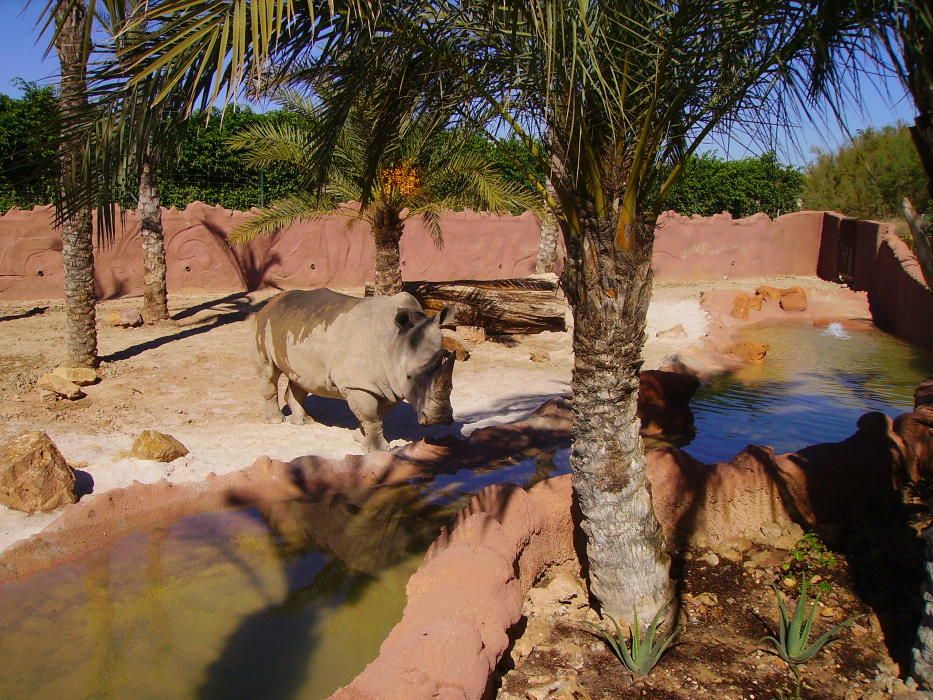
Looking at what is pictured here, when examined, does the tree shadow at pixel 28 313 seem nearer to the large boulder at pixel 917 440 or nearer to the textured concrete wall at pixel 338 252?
the textured concrete wall at pixel 338 252

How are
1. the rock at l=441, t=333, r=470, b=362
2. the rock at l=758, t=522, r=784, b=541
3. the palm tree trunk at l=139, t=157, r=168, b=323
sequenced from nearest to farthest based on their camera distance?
the rock at l=758, t=522, r=784, b=541
the rock at l=441, t=333, r=470, b=362
the palm tree trunk at l=139, t=157, r=168, b=323

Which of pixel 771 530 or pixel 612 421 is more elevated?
pixel 612 421

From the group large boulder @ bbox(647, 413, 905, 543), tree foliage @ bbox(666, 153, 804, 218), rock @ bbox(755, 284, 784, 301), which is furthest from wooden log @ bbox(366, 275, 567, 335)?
tree foliage @ bbox(666, 153, 804, 218)

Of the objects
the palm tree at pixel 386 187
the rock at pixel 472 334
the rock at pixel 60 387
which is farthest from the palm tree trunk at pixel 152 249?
the rock at pixel 472 334

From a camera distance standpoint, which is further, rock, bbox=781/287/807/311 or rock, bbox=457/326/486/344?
rock, bbox=781/287/807/311

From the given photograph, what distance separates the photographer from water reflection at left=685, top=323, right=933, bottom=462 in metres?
7.76

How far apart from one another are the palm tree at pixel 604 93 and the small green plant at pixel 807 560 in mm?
937

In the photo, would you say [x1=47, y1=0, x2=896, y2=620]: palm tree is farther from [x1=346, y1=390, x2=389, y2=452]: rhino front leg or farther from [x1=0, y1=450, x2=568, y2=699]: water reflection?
[x1=346, y1=390, x2=389, y2=452]: rhino front leg

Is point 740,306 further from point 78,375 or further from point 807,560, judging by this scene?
point 78,375

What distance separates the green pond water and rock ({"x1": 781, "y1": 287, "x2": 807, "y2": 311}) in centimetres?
1125

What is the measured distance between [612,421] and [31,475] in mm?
3873

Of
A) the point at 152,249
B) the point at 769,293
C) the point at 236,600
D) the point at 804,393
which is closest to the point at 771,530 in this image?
the point at 236,600

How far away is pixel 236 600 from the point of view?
455cm

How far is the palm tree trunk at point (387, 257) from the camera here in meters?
10.9
